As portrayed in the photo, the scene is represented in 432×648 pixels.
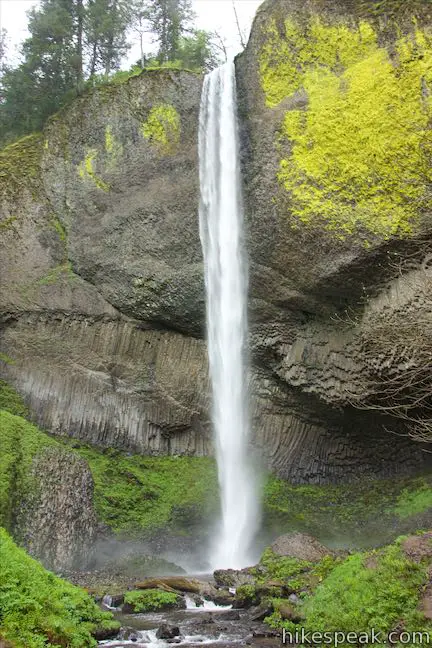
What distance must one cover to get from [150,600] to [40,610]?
3.40m

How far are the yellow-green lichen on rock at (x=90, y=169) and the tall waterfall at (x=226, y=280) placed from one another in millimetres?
3210

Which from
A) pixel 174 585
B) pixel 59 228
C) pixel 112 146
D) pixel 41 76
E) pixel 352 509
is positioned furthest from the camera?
pixel 41 76

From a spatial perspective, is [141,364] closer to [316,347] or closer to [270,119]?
[316,347]

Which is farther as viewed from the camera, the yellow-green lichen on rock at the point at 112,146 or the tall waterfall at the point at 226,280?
the yellow-green lichen on rock at the point at 112,146

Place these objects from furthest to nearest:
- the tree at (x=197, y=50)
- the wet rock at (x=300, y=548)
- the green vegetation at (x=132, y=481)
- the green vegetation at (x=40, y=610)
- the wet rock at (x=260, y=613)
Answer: the tree at (x=197, y=50) < the green vegetation at (x=132, y=481) < the wet rock at (x=300, y=548) < the wet rock at (x=260, y=613) < the green vegetation at (x=40, y=610)

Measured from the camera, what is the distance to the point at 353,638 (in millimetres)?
6395

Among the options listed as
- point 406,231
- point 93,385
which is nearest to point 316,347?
point 406,231

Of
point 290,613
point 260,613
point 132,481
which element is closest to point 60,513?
point 132,481

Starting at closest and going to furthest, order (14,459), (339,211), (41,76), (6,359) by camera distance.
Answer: (14,459) < (339,211) < (6,359) < (41,76)

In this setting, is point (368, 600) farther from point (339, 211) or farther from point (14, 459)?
point (339, 211)

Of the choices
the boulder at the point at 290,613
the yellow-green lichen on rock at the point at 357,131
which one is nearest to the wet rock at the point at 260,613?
the boulder at the point at 290,613

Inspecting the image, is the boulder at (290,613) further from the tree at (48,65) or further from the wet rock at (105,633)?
the tree at (48,65)

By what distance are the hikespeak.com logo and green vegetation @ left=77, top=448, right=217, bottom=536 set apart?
7.47 m

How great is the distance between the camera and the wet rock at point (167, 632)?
25.1 ft
